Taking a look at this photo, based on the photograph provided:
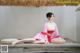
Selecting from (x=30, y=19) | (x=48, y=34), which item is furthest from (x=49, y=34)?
(x=30, y=19)

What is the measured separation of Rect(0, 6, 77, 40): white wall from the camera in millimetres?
1399

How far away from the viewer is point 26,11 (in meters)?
1.46

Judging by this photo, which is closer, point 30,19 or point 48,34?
point 48,34

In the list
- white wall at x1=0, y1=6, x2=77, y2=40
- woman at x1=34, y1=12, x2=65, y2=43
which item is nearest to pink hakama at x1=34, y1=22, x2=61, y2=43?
woman at x1=34, y1=12, x2=65, y2=43

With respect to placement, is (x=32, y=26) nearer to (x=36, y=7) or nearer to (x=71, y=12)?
(x=36, y=7)

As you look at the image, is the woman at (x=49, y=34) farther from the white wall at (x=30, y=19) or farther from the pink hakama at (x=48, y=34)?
the white wall at (x=30, y=19)

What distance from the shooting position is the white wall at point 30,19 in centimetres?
140

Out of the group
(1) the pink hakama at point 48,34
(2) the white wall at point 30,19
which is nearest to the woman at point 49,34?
(1) the pink hakama at point 48,34

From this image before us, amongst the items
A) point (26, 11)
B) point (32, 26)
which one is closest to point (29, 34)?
point (32, 26)

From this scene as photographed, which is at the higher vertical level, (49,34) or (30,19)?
(30,19)

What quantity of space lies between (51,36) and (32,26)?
381mm

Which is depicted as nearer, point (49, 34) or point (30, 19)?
point (49, 34)

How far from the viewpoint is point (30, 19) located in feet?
4.83

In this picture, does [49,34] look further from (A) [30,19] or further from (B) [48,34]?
(A) [30,19]
